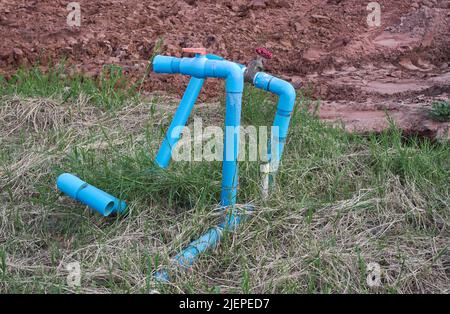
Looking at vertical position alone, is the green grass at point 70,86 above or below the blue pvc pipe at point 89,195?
above

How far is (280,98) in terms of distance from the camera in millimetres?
2836

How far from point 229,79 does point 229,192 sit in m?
0.50

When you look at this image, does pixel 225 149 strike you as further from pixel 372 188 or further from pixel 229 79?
pixel 372 188

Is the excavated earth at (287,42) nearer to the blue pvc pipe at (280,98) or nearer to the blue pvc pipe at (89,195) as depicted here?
the blue pvc pipe at (280,98)

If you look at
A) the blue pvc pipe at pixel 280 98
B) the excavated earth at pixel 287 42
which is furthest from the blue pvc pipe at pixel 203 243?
the excavated earth at pixel 287 42

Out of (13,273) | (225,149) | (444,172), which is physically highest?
(225,149)

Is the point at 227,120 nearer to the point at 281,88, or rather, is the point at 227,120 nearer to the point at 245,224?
the point at 281,88

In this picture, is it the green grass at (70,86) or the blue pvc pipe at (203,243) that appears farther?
the green grass at (70,86)

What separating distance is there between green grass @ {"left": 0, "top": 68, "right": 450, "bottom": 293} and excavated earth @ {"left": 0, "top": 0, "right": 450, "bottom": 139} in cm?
60

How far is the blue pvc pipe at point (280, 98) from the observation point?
9.20 ft

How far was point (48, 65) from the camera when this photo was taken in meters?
4.30

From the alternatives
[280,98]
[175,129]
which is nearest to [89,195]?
[175,129]

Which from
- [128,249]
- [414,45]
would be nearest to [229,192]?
[128,249]

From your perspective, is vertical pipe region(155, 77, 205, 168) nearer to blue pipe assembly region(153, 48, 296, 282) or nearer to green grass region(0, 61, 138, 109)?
blue pipe assembly region(153, 48, 296, 282)
